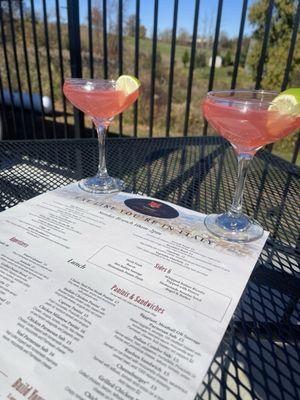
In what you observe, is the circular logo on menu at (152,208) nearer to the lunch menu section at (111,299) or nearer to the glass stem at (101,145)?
the lunch menu section at (111,299)

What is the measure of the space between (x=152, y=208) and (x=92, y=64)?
1665 mm

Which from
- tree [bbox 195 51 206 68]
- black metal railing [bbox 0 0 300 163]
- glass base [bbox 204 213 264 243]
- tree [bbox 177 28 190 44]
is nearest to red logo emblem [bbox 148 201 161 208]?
glass base [bbox 204 213 264 243]

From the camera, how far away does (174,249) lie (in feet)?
1.71

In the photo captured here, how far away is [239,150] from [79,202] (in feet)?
1.18

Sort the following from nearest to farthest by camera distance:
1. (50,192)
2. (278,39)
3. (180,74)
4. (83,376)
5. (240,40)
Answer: (83,376) < (50,192) < (240,40) < (278,39) < (180,74)

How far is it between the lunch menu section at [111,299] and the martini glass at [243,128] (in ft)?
0.12

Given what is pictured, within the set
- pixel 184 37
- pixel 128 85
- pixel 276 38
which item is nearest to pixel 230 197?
pixel 128 85

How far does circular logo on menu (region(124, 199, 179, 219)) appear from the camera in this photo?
2.08 feet

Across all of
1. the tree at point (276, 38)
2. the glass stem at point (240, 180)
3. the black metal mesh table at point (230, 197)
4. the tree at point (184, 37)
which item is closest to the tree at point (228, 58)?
the tree at point (184, 37)

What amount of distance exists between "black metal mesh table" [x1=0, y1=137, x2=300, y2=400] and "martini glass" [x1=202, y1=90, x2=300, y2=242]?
0.20ft

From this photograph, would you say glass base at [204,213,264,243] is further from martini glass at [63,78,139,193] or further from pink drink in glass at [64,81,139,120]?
pink drink in glass at [64,81,139,120]

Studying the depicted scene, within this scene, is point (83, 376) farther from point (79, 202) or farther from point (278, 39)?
point (278, 39)

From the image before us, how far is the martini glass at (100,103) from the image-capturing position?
72cm

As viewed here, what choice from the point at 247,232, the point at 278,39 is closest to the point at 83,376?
the point at 247,232
